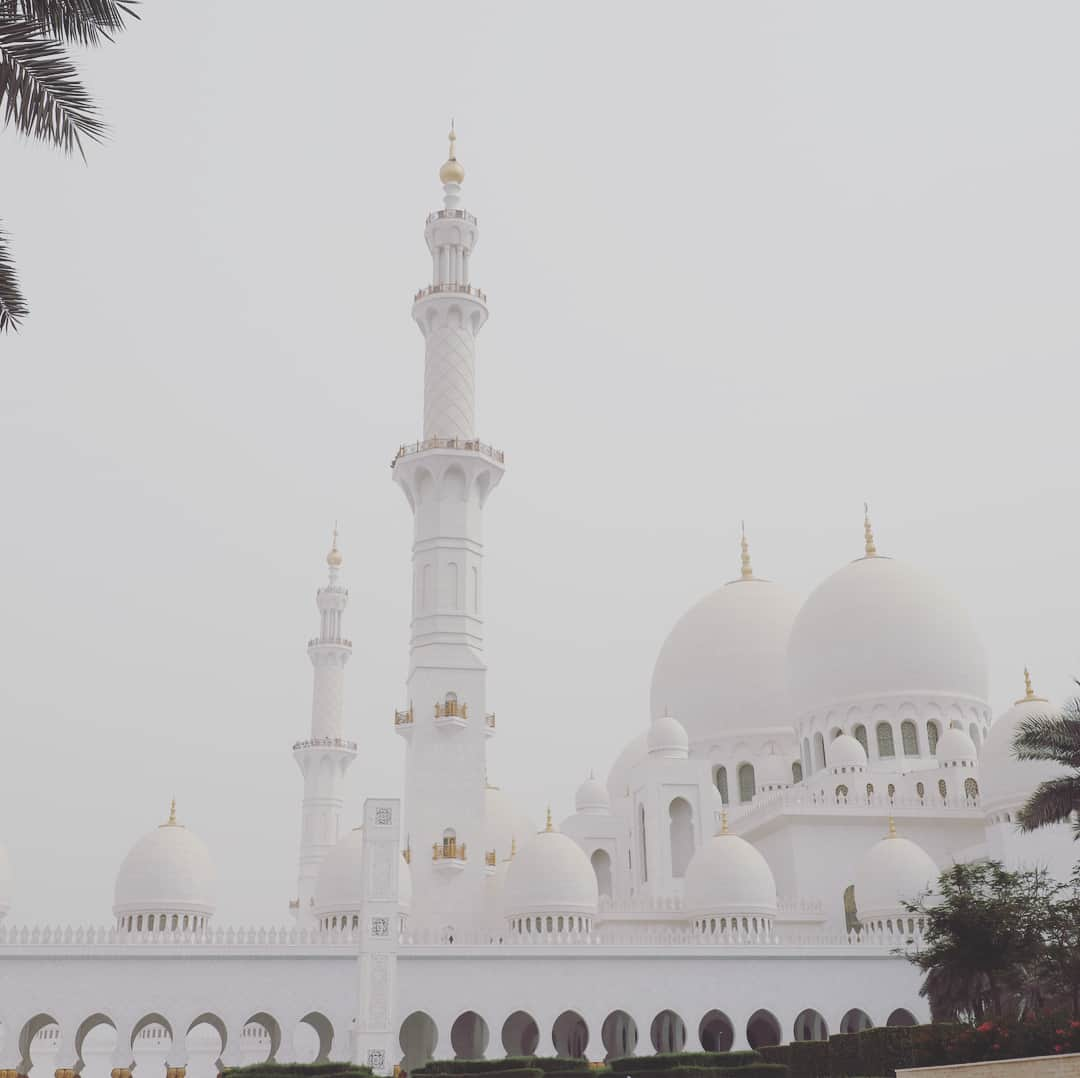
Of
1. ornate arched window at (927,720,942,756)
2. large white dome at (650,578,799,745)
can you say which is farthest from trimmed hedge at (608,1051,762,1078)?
large white dome at (650,578,799,745)

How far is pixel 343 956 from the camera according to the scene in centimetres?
2834

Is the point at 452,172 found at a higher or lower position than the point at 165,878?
higher

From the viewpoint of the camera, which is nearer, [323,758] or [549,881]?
[549,881]

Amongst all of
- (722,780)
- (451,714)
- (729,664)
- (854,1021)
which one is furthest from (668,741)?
(854,1021)

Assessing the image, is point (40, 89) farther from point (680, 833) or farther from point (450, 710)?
point (680, 833)

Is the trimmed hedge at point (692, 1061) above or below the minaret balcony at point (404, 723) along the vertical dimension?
below

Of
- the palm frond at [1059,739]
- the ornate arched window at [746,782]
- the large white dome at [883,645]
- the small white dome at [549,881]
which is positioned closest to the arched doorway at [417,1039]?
the small white dome at [549,881]

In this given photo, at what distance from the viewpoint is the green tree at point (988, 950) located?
22.0 m

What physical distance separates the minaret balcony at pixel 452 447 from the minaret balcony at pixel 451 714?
685 centimetres

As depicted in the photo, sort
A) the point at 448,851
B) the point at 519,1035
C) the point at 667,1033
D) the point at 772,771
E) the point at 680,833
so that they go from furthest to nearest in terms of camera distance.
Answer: the point at 772,771, the point at 680,833, the point at 519,1035, the point at 448,851, the point at 667,1033

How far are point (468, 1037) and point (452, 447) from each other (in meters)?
14.9

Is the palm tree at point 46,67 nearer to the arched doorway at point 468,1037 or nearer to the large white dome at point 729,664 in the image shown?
the arched doorway at point 468,1037

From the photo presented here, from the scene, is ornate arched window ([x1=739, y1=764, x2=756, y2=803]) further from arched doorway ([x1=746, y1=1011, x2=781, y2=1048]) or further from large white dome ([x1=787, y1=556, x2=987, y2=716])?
arched doorway ([x1=746, y1=1011, x2=781, y2=1048])

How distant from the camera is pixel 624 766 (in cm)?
4722
